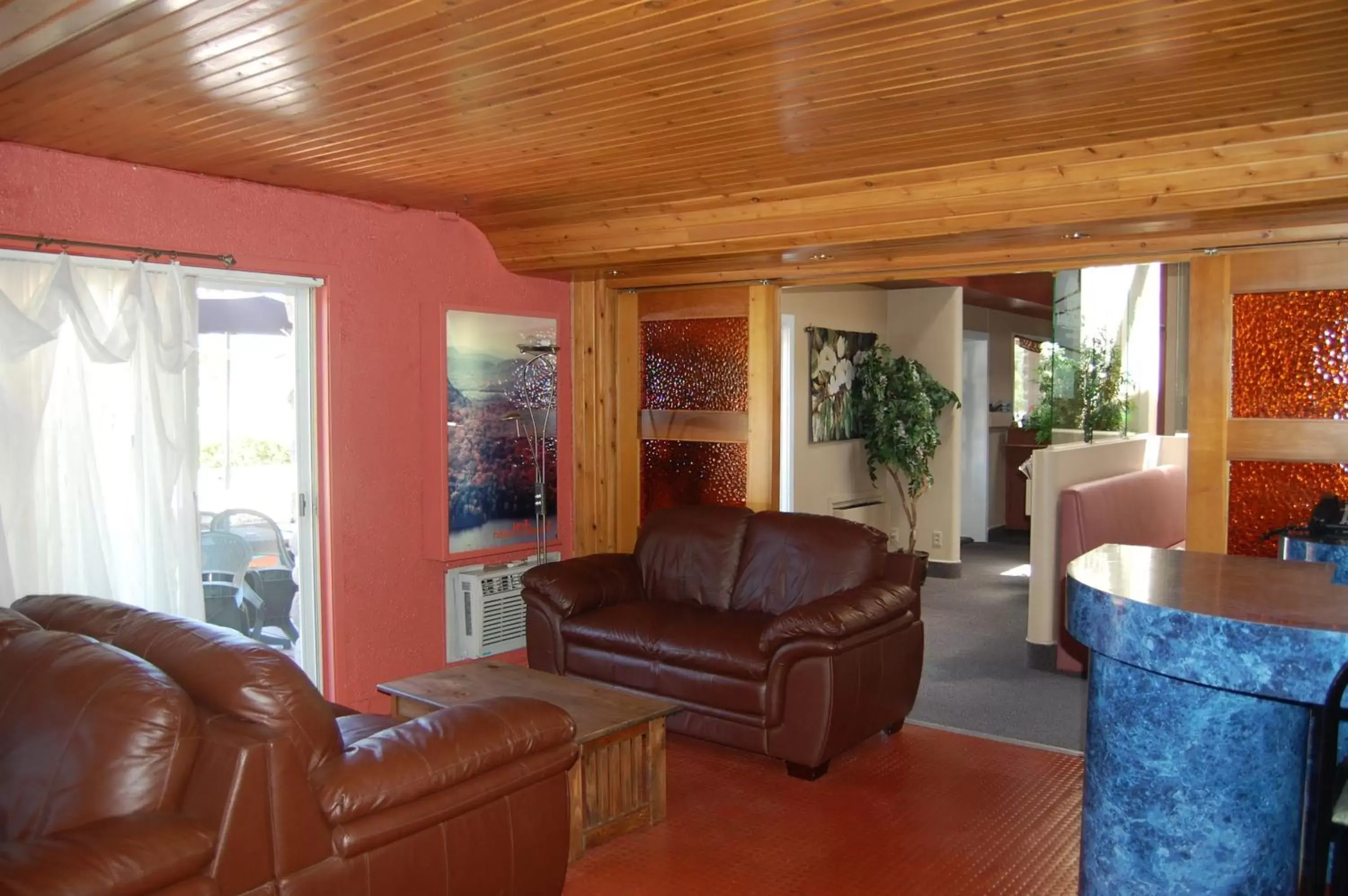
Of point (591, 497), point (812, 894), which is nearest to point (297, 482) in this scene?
point (591, 497)

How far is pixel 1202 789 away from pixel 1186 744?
0.36 feet

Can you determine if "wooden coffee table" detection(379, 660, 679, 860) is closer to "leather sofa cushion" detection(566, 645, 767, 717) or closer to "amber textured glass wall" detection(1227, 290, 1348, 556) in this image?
"leather sofa cushion" detection(566, 645, 767, 717)

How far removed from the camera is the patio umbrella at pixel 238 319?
460 cm

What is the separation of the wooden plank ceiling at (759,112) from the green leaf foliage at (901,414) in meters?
3.23

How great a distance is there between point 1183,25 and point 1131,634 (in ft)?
4.85

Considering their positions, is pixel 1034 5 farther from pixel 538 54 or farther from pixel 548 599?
pixel 548 599

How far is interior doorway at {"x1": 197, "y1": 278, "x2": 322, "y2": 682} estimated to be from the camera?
464 cm

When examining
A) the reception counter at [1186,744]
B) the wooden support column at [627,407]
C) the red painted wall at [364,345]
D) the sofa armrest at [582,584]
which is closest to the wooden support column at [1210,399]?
the reception counter at [1186,744]

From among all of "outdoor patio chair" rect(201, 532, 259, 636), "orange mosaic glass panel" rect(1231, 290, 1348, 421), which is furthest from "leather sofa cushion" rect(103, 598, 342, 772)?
"orange mosaic glass panel" rect(1231, 290, 1348, 421)

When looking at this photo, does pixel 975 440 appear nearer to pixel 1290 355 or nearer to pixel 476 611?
pixel 1290 355

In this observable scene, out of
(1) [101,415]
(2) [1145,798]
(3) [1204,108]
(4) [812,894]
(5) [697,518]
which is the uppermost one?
(3) [1204,108]

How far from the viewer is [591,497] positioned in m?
6.21

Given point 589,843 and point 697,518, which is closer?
point 589,843

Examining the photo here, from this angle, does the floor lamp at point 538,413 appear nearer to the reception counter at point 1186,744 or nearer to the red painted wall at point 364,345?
the red painted wall at point 364,345
